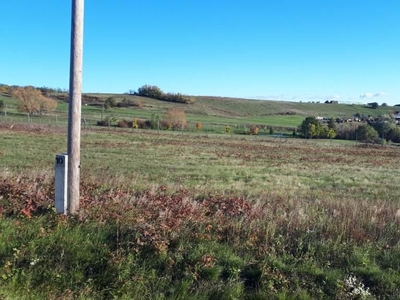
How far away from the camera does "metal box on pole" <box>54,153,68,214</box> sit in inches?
233

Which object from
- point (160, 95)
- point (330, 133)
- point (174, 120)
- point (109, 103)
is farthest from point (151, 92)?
point (330, 133)

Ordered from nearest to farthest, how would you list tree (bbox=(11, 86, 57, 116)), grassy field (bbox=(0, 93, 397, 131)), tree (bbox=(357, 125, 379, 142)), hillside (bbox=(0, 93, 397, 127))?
tree (bbox=(357, 125, 379, 142))
tree (bbox=(11, 86, 57, 116))
hillside (bbox=(0, 93, 397, 127))
grassy field (bbox=(0, 93, 397, 131))

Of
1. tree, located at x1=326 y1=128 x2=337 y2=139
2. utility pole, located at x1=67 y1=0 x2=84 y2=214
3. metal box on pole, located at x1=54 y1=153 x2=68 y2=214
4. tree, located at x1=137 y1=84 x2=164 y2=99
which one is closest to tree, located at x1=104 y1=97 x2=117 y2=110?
tree, located at x1=137 y1=84 x2=164 y2=99

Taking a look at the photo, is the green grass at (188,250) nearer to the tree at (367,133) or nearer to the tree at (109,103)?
the tree at (367,133)

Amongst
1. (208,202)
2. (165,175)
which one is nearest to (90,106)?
(165,175)

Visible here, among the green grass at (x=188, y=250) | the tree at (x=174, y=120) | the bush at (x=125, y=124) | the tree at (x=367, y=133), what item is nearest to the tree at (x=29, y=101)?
the bush at (x=125, y=124)

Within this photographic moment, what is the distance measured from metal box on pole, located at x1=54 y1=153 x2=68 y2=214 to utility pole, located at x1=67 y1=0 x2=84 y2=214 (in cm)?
11

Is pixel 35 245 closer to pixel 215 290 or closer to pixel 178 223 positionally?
pixel 178 223

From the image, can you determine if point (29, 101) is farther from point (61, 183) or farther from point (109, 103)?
point (61, 183)

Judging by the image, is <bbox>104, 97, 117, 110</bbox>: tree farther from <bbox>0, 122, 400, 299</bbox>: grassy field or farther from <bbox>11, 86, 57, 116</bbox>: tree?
<bbox>0, 122, 400, 299</bbox>: grassy field

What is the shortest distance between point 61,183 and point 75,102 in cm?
125

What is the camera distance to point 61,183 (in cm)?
594

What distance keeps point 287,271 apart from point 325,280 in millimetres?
449

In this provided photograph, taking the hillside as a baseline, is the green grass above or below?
below
